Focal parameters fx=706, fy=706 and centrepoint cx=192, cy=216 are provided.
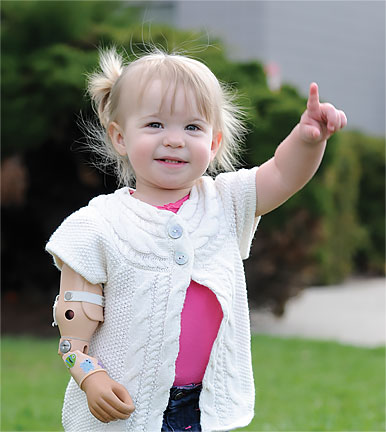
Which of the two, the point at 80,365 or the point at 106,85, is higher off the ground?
the point at 106,85

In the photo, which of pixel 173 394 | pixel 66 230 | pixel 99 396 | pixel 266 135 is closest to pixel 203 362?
pixel 173 394

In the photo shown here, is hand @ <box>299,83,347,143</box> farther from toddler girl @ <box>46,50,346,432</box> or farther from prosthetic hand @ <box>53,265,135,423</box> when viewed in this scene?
prosthetic hand @ <box>53,265,135,423</box>

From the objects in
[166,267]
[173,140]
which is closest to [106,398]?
[166,267]

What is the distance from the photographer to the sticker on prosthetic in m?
1.96

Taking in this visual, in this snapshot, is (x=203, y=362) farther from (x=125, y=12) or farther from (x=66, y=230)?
(x=125, y=12)

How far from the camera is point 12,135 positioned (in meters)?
6.23

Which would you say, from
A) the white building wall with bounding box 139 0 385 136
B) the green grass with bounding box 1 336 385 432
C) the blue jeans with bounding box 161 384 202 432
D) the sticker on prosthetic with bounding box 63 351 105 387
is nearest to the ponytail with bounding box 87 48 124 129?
the sticker on prosthetic with bounding box 63 351 105 387

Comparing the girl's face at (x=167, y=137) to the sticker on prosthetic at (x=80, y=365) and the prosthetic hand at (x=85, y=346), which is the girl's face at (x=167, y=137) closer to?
the prosthetic hand at (x=85, y=346)

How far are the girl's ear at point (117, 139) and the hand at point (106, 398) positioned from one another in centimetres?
69

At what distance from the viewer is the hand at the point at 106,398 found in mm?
1912

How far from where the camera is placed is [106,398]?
1912 millimetres

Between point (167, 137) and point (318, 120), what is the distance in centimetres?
43

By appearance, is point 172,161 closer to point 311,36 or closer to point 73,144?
point 73,144

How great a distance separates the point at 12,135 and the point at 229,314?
4.59 metres
